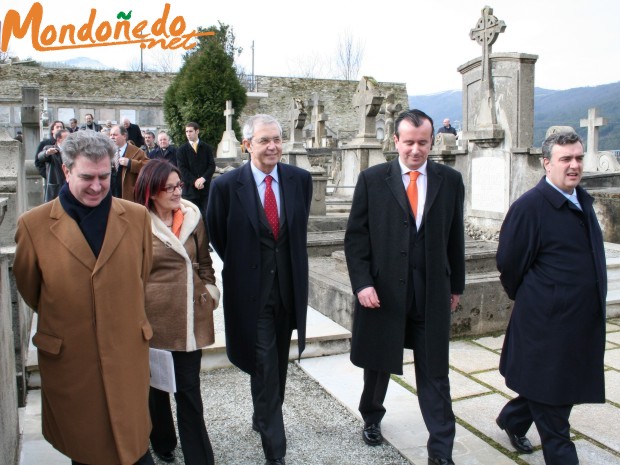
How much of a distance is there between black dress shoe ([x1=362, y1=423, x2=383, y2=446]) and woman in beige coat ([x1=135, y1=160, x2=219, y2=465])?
96cm

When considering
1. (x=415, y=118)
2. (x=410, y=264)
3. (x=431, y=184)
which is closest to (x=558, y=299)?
(x=410, y=264)

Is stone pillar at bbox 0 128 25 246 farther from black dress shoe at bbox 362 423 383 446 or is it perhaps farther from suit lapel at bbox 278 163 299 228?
black dress shoe at bbox 362 423 383 446

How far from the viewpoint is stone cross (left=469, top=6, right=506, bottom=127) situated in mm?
8648

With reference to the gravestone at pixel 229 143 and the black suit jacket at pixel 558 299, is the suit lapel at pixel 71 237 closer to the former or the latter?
the black suit jacket at pixel 558 299

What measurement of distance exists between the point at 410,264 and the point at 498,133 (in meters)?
5.73

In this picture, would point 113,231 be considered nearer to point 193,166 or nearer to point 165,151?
point 193,166

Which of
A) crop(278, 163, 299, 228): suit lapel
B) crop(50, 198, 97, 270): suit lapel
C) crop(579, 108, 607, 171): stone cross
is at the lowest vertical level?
crop(50, 198, 97, 270): suit lapel

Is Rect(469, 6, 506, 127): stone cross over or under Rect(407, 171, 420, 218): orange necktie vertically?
over

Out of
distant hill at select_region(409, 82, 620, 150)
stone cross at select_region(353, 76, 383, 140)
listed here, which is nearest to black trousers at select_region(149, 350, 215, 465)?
stone cross at select_region(353, 76, 383, 140)

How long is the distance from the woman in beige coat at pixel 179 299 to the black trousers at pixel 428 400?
39.5 inches

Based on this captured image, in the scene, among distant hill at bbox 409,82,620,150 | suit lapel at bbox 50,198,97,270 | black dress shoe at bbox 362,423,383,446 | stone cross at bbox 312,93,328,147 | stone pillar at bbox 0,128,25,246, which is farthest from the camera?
distant hill at bbox 409,82,620,150

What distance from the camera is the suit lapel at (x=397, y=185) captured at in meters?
3.46

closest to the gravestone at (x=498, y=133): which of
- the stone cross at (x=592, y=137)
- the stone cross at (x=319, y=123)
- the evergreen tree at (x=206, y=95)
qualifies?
the stone cross at (x=592, y=137)

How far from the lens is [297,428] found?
3.86 m
